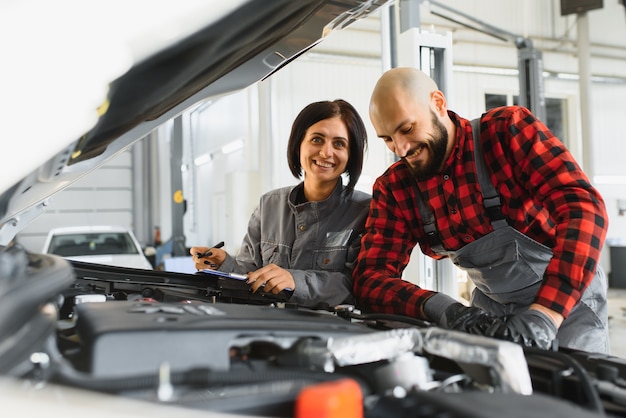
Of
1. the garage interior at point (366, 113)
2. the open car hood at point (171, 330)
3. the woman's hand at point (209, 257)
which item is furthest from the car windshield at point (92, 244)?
the open car hood at point (171, 330)

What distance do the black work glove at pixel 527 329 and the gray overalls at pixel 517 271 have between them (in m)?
0.40

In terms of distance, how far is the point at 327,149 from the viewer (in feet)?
5.46

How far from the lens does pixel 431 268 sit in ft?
8.35

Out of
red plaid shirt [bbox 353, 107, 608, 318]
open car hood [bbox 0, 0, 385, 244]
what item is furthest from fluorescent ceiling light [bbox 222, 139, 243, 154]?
open car hood [bbox 0, 0, 385, 244]

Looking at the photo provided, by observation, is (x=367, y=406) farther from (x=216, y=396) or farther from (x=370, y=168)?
(x=370, y=168)

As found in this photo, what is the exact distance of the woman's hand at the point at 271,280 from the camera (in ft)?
4.32

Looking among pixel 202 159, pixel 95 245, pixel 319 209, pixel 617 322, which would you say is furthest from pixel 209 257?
pixel 202 159

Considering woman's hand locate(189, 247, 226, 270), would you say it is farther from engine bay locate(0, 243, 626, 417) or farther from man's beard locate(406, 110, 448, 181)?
engine bay locate(0, 243, 626, 417)

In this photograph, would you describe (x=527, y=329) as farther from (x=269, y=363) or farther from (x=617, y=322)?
(x=617, y=322)

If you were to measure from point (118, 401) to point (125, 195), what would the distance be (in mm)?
10987

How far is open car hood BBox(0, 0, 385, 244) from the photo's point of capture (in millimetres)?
665

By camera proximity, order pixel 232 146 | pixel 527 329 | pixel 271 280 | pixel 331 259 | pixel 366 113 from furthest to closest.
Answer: pixel 232 146
pixel 366 113
pixel 331 259
pixel 271 280
pixel 527 329

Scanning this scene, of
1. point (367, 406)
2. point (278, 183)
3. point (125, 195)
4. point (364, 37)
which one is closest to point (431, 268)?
point (367, 406)

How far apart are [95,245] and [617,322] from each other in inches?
221
